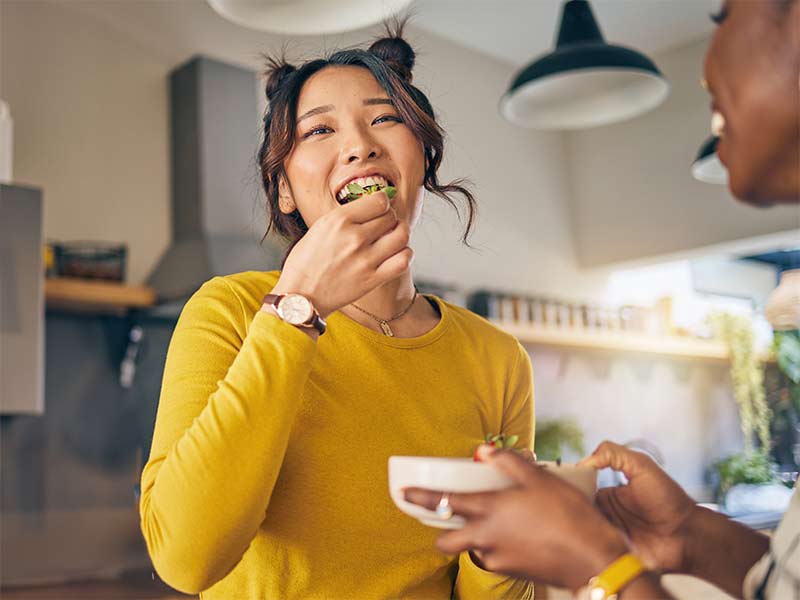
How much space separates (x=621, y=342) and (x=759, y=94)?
201 inches

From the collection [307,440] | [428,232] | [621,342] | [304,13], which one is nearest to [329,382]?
[307,440]

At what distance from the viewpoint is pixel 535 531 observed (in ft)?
2.32

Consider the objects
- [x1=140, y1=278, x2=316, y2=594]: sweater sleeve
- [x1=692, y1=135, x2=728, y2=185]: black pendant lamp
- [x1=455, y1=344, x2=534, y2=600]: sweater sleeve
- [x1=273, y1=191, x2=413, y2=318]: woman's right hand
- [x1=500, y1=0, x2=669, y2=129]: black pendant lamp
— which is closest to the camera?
[x1=140, y1=278, x2=316, y2=594]: sweater sleeve

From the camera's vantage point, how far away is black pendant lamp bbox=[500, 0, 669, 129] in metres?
2.89

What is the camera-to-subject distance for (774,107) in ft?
2.33

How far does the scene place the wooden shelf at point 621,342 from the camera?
5062mm

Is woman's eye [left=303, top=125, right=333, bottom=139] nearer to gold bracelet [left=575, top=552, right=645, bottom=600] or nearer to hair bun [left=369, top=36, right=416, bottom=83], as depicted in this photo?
hair bun [left=369, top=36, right=416, bottom=83]

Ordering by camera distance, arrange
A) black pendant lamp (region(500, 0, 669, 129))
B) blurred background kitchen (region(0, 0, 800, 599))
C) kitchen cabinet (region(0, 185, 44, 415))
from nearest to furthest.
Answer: black pendant lamp (region(500, 0, 669, 129))
kitchen cabinet (region(0, 185, 44, 415))
blurred background kitchen (region(0, 0, 800, 599))

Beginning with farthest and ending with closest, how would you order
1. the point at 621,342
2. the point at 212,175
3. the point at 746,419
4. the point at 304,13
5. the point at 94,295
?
the point at 746,419 < the point at 621,342 < the point at 212,175 < the point at 94,295 < the point at 304,13

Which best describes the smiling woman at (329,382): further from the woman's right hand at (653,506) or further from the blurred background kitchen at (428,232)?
the blurred background kitchen at (428,232)

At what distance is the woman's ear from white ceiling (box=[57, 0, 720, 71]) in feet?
7.78

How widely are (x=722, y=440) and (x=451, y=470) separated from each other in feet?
22.5

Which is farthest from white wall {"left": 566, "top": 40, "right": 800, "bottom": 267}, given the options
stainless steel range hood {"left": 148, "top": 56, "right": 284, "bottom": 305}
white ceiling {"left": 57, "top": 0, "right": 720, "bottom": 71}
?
stainless steel range hood {"left": 148, "top": 56, "right": 284, "bottom": 305}

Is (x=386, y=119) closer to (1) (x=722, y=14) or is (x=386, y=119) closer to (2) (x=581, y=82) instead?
(1) (x=722, y=14)
